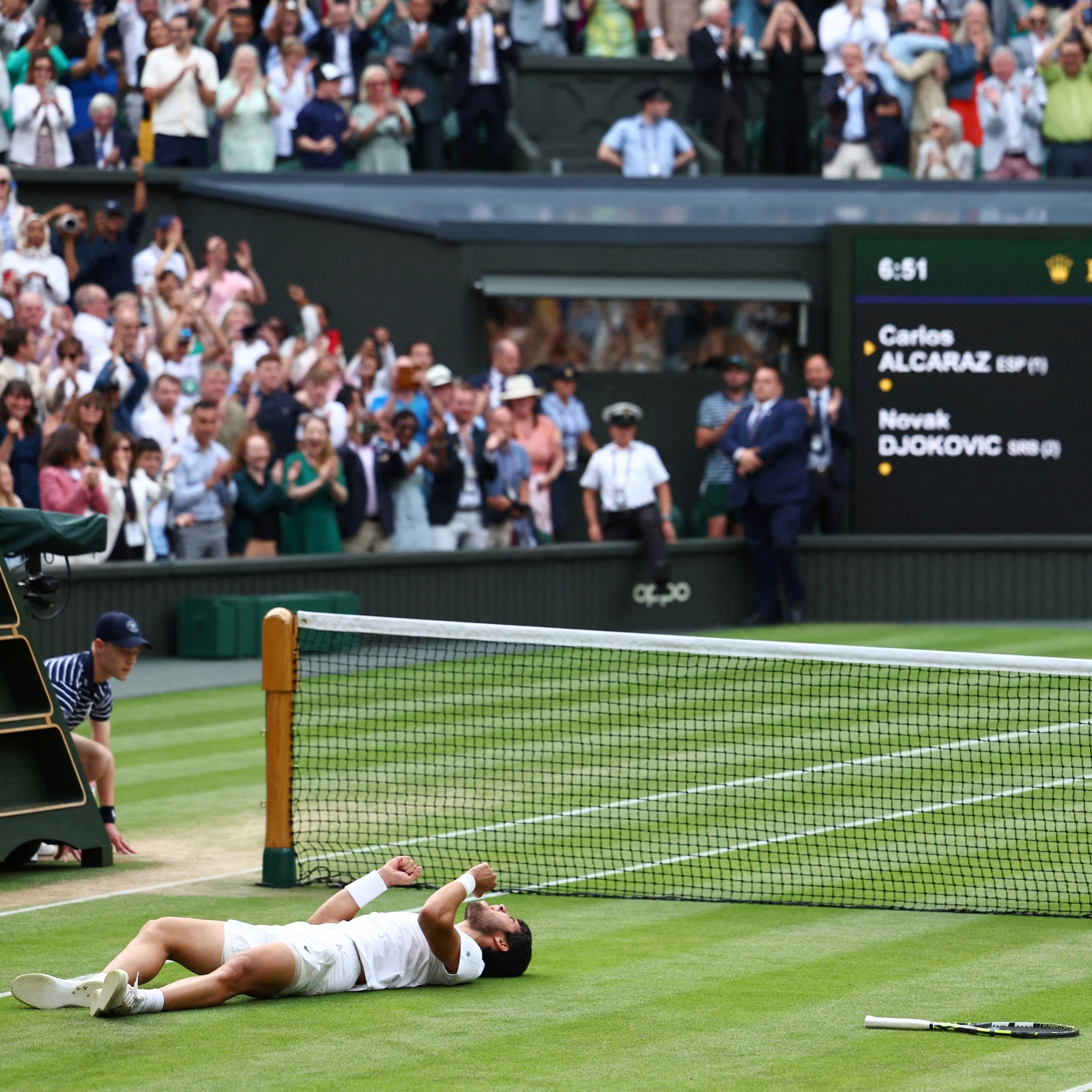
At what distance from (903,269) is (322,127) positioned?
695cm

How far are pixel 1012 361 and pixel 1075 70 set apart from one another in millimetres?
4751

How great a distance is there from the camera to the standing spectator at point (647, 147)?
26.0 metres

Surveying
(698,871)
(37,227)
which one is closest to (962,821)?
(698,871)

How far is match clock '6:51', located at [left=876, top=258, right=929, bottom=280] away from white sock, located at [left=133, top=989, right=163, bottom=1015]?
55.7 feet

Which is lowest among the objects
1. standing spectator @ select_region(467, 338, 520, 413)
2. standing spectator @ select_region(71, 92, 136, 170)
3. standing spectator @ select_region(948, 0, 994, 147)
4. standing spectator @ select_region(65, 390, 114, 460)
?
standing spectator @ select_region(65, 390, 114, 460)

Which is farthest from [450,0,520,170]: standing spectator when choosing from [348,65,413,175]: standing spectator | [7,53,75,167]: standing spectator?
[7,53,75,167]: standing spectator

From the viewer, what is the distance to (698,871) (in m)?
10.9

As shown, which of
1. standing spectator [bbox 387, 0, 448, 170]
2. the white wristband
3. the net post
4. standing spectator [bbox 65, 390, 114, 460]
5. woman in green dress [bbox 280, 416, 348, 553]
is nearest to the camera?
the white wristband

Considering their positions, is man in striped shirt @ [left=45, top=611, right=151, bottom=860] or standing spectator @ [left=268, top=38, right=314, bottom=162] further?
standing spectator @ [left=268, top=38, right=314, bottom=162]

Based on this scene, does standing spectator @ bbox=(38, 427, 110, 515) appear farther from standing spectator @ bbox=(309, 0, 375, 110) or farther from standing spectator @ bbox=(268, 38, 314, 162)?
standing spectator @ bbox=(309, 0, 375, 110)

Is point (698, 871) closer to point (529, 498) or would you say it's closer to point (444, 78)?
point (529, 498)

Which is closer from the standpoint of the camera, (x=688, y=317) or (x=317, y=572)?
(x=317, y=572)

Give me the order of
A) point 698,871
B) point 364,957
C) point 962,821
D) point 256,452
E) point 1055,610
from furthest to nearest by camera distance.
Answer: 1. point 1055,610
2. point 256,452
3. point 962,821
4. point 698,871
5. point 364,957

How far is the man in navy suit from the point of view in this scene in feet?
71.1
